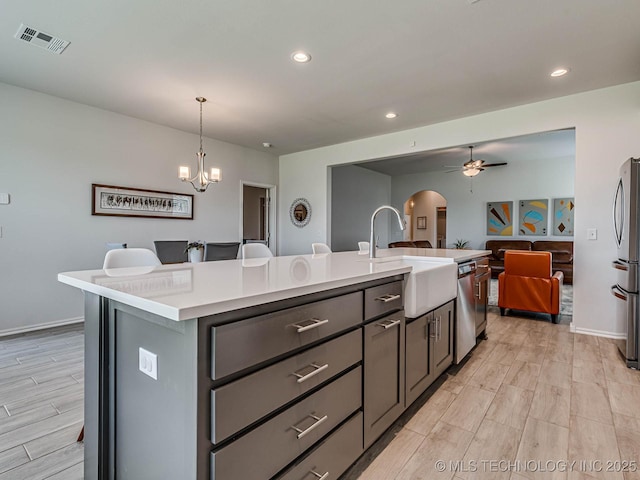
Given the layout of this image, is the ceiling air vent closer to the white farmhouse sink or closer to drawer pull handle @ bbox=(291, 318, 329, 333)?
drawer pull handle @ bbox=(291, 318, 329, 333)

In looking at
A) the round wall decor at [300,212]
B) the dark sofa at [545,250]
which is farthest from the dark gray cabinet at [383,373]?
the dark sofa at [545,250]

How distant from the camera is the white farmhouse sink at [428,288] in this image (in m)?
1.77

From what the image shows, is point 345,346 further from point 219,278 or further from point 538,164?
point 538,164

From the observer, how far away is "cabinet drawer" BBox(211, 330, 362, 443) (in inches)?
34.2

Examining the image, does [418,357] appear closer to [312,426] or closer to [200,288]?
[312,426]

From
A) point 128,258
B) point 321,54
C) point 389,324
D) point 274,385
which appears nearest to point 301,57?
point 321,54

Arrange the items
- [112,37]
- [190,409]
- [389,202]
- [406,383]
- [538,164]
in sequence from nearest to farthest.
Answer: [190,409] → [406,383] → [112,37] → [538,164] → [389,202]

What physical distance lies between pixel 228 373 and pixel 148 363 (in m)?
0.30

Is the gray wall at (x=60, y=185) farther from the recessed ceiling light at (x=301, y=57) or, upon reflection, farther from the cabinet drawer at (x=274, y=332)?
the cabinet drawer at (x=274, y=332)

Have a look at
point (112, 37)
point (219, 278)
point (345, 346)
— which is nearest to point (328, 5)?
point (112, 37)

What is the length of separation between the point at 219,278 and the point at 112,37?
256 centimetres

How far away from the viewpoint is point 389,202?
9641 mm

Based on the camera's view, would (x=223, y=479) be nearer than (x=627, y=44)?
Yes

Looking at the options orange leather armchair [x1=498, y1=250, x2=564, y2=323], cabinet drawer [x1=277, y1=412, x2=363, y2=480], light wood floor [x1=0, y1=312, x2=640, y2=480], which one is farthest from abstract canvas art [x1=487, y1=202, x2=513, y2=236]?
cabinet drawer [x1=277, y1=412, x2=363, y2=480]
